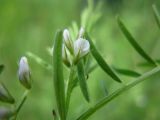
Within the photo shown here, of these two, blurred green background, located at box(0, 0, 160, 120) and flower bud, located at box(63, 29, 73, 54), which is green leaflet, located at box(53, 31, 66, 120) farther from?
blurred green background, located at box(0, 0, 160, 120)

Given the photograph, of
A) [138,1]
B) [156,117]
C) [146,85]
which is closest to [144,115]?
[156,117]

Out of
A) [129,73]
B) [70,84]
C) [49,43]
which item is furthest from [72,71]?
[49,43]

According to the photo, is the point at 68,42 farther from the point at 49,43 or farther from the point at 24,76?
the point at 49,43

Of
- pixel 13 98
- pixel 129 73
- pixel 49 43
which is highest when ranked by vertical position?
pixel 13 98

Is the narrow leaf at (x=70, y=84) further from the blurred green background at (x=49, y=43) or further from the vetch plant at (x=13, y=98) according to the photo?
the blurred green background at (x=49, y=43)

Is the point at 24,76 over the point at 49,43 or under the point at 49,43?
over

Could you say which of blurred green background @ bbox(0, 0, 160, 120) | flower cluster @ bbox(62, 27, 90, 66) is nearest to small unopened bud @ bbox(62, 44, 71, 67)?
flower cluster @ bbox(62, 27, 90, 66)

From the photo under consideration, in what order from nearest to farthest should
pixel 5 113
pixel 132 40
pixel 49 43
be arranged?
pixel 5 113
pixel 132 40
pixel 49 43

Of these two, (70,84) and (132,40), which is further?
(132,40)

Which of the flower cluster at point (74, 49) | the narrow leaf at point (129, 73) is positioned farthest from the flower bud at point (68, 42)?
the narrow leaf at point (129, 73)
